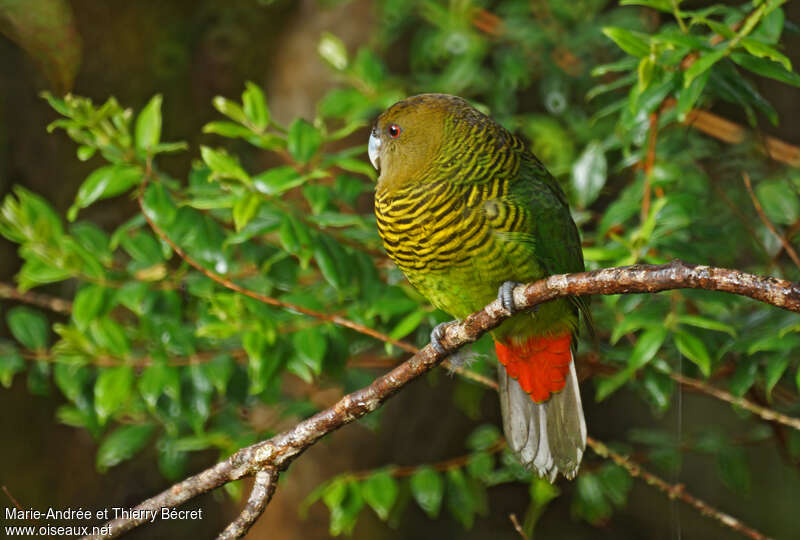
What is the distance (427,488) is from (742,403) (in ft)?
2.88

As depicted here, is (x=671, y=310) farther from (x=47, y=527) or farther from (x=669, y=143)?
(x=47, y=527)

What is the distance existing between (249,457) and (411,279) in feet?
1.86

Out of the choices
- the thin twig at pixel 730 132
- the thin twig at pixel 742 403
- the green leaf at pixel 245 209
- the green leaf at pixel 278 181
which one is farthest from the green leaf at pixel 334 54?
the thin twig at pixel 742 403

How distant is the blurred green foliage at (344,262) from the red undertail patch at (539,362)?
10cm

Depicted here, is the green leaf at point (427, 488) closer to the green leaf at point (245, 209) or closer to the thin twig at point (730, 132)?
the green leaf at point (245, 209)

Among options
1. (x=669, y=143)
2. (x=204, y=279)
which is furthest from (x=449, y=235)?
(x=669, y=143)

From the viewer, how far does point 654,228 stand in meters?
1.94

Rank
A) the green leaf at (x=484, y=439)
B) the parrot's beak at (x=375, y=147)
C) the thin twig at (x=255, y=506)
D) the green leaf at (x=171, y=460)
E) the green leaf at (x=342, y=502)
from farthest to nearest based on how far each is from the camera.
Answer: the green leaf at (x=484, y=439)
the green leaf at (x=171, y=460)
the green leaf at (x=342, y=502)
the parrot's beak at (x=375, y=147)
the thin twig at (x=255, y=506)

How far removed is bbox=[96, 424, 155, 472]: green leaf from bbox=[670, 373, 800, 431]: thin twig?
1515 mm

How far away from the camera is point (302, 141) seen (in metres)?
1.97

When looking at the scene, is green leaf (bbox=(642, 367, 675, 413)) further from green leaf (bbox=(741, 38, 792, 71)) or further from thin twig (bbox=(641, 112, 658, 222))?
green leaf (bbox=(741, 38, 792, 71))

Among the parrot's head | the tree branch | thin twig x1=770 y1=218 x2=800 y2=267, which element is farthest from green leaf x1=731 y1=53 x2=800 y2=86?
the tree branch

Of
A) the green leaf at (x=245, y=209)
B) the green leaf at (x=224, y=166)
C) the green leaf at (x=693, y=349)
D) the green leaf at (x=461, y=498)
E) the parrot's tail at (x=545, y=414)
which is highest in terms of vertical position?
the green leaf at (x=224, y=166)

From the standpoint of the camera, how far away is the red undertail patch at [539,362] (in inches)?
75.0
